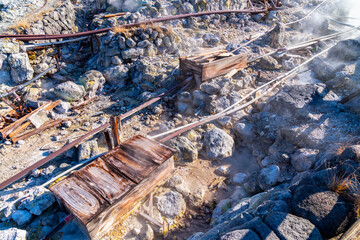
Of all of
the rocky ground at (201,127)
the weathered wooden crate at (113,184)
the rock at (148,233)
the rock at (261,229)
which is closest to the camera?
the rock at (261,229)

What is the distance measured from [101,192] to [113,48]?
793cm

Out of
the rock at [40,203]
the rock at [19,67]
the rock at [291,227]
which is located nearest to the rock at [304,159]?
the rock at [291,227]

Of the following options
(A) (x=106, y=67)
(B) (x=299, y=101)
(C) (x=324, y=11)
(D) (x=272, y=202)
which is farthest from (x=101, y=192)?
(C) (x=324, y=11)

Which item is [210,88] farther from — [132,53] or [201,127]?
[132,53]

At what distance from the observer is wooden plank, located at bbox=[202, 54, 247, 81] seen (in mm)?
7691

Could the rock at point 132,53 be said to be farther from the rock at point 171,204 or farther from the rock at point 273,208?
the rock at point 273,208

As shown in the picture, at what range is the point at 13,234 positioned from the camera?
3.92m

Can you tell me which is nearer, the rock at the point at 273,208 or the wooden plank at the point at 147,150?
the rock at the point at 273,208

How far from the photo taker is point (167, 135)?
21.1 ft

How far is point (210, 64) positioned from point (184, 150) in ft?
11.4

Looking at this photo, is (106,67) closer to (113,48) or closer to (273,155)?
(113,48)

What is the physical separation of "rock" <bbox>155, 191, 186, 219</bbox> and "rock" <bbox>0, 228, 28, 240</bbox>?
2618 mm

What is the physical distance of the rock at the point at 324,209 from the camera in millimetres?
2818

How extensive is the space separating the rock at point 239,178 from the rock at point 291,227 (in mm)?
2612
